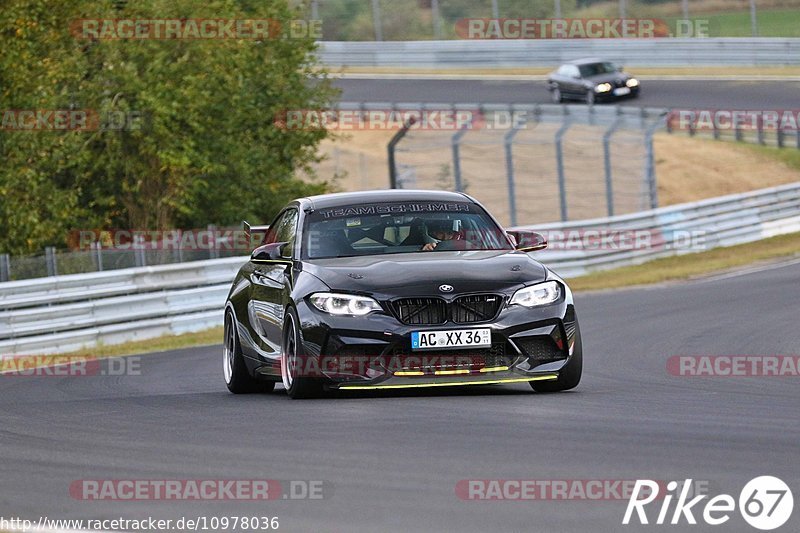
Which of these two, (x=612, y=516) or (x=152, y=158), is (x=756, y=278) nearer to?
(x=152, y=158)

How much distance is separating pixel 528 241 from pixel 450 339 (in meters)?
1.74

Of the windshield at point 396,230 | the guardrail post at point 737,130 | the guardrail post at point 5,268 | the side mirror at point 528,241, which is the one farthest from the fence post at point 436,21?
the windshield at point 396,230

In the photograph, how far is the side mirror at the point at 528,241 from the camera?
36.4 feet

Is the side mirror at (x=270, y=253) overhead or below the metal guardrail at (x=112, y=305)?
overhead

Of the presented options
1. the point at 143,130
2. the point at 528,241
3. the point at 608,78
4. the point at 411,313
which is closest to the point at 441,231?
the point at 528,241

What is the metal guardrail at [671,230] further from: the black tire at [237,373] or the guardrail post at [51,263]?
the black tire at [237,373]

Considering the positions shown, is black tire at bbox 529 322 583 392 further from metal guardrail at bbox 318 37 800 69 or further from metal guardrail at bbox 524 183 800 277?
metal guardrail at bbox 318 37 800 69

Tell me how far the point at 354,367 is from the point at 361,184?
3602 cm

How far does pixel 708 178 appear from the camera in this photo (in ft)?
142

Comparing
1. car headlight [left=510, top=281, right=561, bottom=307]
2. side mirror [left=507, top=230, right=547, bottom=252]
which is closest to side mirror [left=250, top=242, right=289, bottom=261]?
side mirror [left=507, top=230, right=547, bottom=252]

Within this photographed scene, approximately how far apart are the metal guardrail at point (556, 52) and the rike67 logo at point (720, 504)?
4597cm

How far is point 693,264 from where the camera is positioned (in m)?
28.4

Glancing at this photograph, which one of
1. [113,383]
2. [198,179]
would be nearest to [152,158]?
[198,179]

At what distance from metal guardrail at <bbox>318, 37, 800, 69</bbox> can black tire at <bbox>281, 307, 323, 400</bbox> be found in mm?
42510
